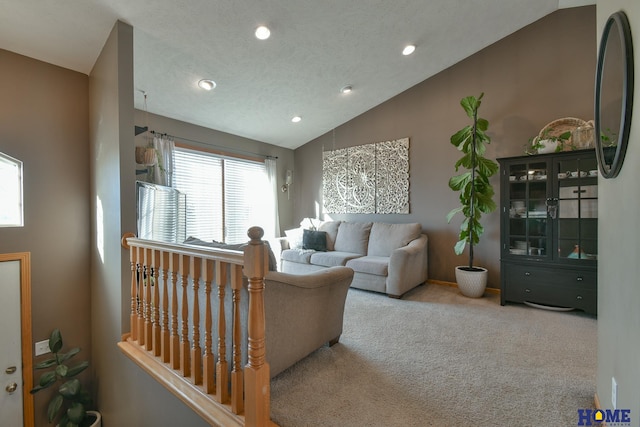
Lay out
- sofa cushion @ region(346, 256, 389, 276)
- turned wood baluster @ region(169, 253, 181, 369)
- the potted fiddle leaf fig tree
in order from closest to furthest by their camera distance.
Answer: turned wood baluster @ region(169, 253, 181, 369)
the potted fiddle leaf fig tree
sofa cushion @ region(346, 256, 389, 276)

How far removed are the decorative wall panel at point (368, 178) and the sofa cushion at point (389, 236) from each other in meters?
0.37

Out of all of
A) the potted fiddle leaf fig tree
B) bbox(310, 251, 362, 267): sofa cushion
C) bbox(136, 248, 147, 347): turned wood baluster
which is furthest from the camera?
bbox(310, 251, 362, 267): sofa cushion

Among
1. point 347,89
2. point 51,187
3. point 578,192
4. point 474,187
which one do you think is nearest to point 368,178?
point 347,89

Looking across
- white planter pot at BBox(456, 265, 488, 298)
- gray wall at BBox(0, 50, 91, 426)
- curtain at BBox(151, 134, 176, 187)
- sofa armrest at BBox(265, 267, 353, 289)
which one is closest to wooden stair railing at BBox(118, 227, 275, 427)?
sofa armrest at BBox(265, 267, 353, 289)

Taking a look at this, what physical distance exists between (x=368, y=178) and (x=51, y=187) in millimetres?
3975

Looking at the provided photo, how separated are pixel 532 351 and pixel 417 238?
2026 mm

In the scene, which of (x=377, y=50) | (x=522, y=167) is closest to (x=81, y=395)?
(x=377, y=50)

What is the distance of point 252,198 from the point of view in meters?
5.16

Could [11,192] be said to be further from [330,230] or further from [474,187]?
[474,187]

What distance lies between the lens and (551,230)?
2975 mm

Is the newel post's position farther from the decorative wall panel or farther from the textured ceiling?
the decorative wall panel

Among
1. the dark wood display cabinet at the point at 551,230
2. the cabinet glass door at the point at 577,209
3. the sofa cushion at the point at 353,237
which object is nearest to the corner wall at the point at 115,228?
the sofa cushion at the point at 353,237

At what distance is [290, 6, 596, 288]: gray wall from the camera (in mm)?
3264

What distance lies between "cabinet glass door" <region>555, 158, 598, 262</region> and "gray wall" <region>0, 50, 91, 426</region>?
15.4 ft
